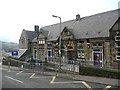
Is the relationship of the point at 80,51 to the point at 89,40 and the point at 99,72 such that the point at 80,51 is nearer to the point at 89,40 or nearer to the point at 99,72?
the point at 89,40

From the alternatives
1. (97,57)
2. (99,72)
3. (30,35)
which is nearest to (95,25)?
(97,57)

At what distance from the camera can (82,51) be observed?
1548 inches

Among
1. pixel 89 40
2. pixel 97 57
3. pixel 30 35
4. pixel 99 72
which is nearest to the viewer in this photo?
pixel 99 72

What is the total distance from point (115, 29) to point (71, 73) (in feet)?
34.8

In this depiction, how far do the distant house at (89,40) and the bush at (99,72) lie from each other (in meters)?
6.43

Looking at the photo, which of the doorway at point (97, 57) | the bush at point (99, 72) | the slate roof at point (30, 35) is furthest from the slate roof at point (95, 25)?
the slate roof at point (30, 35)

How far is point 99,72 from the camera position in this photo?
2480 centimetres

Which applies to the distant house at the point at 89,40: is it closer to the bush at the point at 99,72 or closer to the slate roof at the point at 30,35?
the bush at the point at 99,72

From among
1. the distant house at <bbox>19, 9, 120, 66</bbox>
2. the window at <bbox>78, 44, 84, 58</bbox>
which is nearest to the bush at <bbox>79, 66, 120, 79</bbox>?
the distant house at <bbox>19, 9, 120, 66</bbox>

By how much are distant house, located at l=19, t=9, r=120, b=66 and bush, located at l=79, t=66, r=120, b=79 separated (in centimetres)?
643

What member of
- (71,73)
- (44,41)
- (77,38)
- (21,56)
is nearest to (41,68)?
(71,73)

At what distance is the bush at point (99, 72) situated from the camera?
23.1 meters

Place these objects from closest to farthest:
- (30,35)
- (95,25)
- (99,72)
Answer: (99,72)
(95,25)
(30,35)

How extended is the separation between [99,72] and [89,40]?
1327 centimetres
